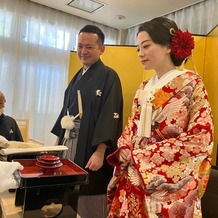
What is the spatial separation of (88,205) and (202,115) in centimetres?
96

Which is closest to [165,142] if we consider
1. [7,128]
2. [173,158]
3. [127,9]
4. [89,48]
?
[173,158]

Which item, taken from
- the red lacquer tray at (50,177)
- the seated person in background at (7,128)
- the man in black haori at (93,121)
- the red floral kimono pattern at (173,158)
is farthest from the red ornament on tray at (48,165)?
the seated person in background at (7,128)

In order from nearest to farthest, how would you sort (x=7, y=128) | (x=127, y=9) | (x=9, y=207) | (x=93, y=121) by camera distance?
(x=9, y=207), (x=93, y=121), (x=7, y=128), (x=127, y=9)

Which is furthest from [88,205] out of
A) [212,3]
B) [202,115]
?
[212,3]

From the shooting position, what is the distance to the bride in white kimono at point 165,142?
887mm

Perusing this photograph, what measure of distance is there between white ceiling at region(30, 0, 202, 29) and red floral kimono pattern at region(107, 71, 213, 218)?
2.06m

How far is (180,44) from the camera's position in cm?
101

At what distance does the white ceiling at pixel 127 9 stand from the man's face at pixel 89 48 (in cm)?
150

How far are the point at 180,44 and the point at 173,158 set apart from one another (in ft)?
1.50

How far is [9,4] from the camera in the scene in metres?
2.92

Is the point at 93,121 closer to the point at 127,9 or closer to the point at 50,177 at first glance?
the point at 50,177

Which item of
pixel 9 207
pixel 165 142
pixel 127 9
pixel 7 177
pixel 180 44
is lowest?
pixel 9 207

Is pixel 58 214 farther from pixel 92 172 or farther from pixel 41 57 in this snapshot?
pixel 41 57

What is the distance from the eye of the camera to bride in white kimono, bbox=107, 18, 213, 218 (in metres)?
0.89
